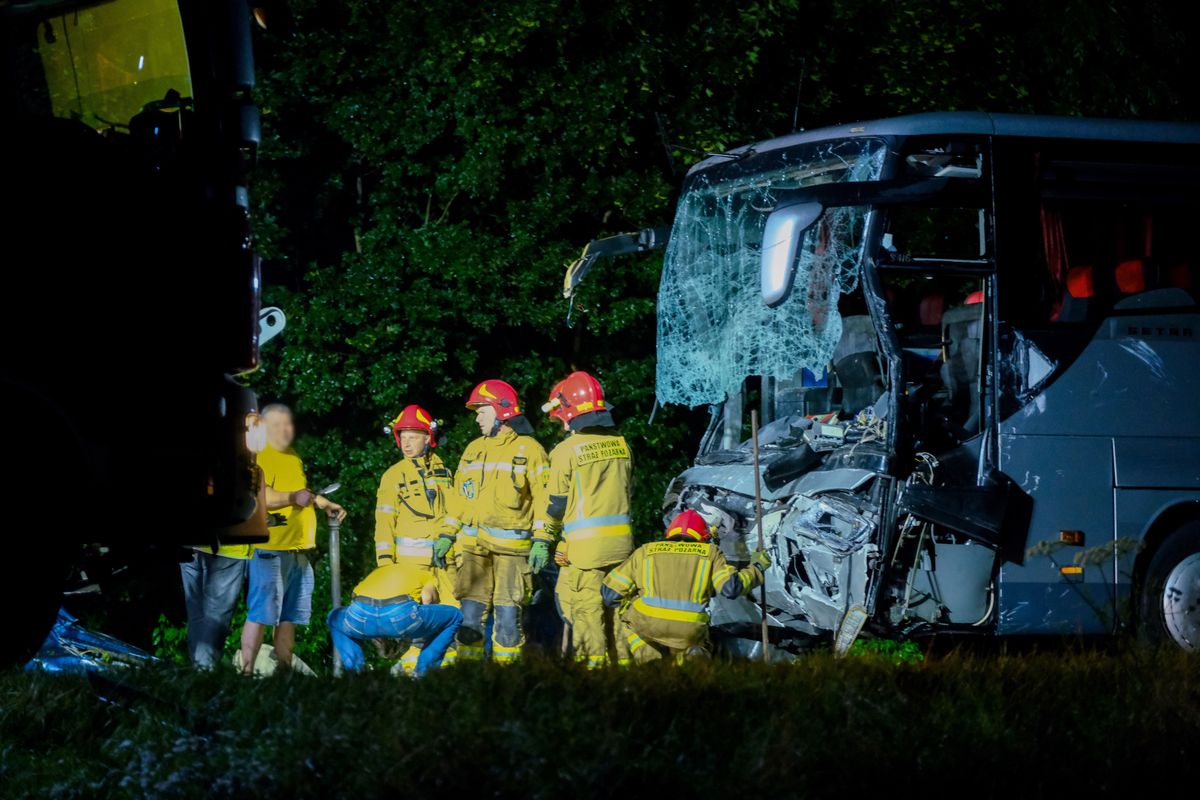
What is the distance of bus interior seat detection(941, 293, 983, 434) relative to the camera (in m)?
8.47

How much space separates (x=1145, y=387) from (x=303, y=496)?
5.14m

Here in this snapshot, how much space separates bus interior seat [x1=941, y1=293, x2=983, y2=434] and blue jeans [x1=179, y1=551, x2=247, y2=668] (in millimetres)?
4525

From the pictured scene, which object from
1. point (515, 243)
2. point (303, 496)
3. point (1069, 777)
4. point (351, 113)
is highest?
point (351, 113)

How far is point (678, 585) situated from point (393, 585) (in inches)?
65.1

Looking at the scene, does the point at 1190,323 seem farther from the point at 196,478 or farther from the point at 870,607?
the point at 196,478

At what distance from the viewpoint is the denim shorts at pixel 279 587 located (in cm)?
965

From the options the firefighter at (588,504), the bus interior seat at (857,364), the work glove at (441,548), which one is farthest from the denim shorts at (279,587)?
the bus interior seat at (857,364)

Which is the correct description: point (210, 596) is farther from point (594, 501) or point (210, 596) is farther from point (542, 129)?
point (542, 129)

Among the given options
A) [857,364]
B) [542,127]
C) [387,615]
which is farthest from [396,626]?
[542,127]

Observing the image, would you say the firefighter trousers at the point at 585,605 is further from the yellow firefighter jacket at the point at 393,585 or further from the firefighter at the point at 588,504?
the yellow firefighter jacket at the point at 393,585

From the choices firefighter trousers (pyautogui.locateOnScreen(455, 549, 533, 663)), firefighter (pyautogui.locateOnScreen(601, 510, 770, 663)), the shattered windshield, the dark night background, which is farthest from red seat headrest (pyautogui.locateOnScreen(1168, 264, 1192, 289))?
the dark night background

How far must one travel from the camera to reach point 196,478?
5879 millimetres

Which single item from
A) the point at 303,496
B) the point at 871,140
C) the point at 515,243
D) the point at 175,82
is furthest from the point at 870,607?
the point at 515,243

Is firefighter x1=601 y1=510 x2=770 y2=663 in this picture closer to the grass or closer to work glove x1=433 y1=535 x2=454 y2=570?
the grass
